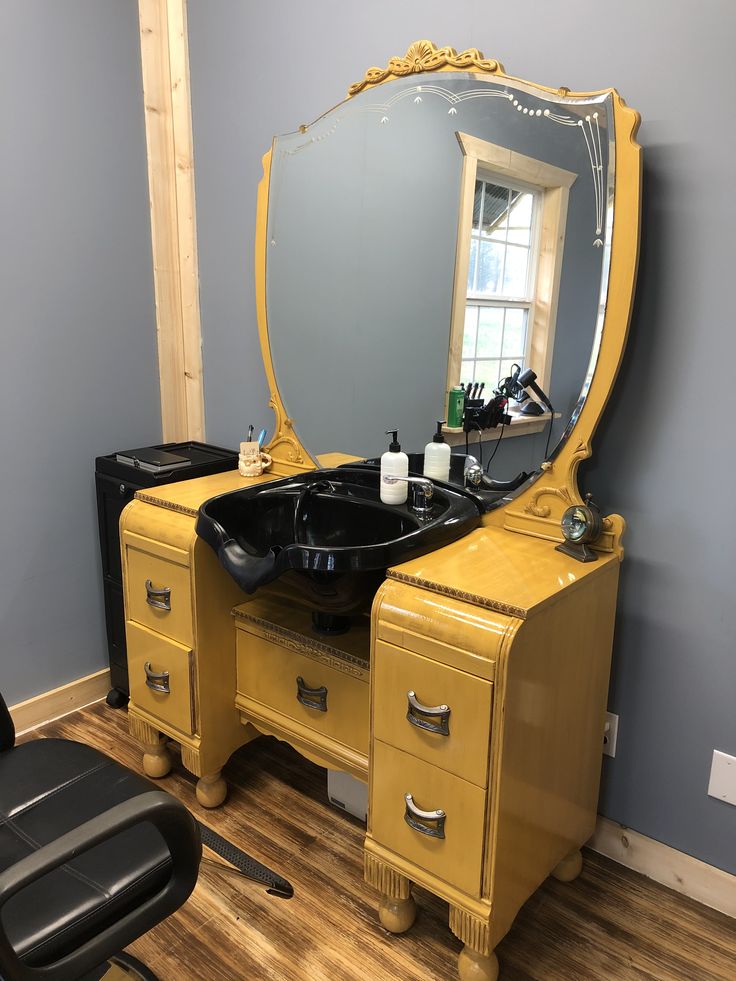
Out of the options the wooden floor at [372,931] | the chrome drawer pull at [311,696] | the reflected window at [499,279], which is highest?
the reflected window at [499,279]

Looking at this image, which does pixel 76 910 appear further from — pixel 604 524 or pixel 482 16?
pixel 482 16

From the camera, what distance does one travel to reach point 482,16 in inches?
63.2

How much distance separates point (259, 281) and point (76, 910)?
5.34ft

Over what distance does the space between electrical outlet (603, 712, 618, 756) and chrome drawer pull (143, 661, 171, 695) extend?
44.2 inches

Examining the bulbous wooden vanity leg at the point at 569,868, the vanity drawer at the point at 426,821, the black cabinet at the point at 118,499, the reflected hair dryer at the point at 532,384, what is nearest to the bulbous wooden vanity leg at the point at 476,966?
the vanity drawer at the point at 426,821

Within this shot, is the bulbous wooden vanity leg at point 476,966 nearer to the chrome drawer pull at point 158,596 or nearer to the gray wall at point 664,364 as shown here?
the gray wall at point 664,364

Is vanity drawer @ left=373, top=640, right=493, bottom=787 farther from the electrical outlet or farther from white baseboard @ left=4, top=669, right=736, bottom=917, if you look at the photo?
white baseboard @ left=4, top=669, right=736, bottom=917

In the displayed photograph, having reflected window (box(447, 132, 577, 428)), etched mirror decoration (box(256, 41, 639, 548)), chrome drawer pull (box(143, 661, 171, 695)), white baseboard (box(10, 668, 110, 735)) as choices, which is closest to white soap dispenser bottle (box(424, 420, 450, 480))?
etched mirror decoration (box(256, 41, 639, 548))

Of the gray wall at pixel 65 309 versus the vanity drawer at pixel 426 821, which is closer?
the vanity drawer at pixel 426 821

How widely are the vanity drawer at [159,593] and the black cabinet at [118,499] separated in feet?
0.88

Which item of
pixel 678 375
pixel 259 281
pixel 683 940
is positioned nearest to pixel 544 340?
pixel 678 375

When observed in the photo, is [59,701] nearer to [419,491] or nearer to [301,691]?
[301,691]

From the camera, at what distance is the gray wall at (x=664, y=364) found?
1.40 m

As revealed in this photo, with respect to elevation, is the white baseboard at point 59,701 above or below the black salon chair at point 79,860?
below
